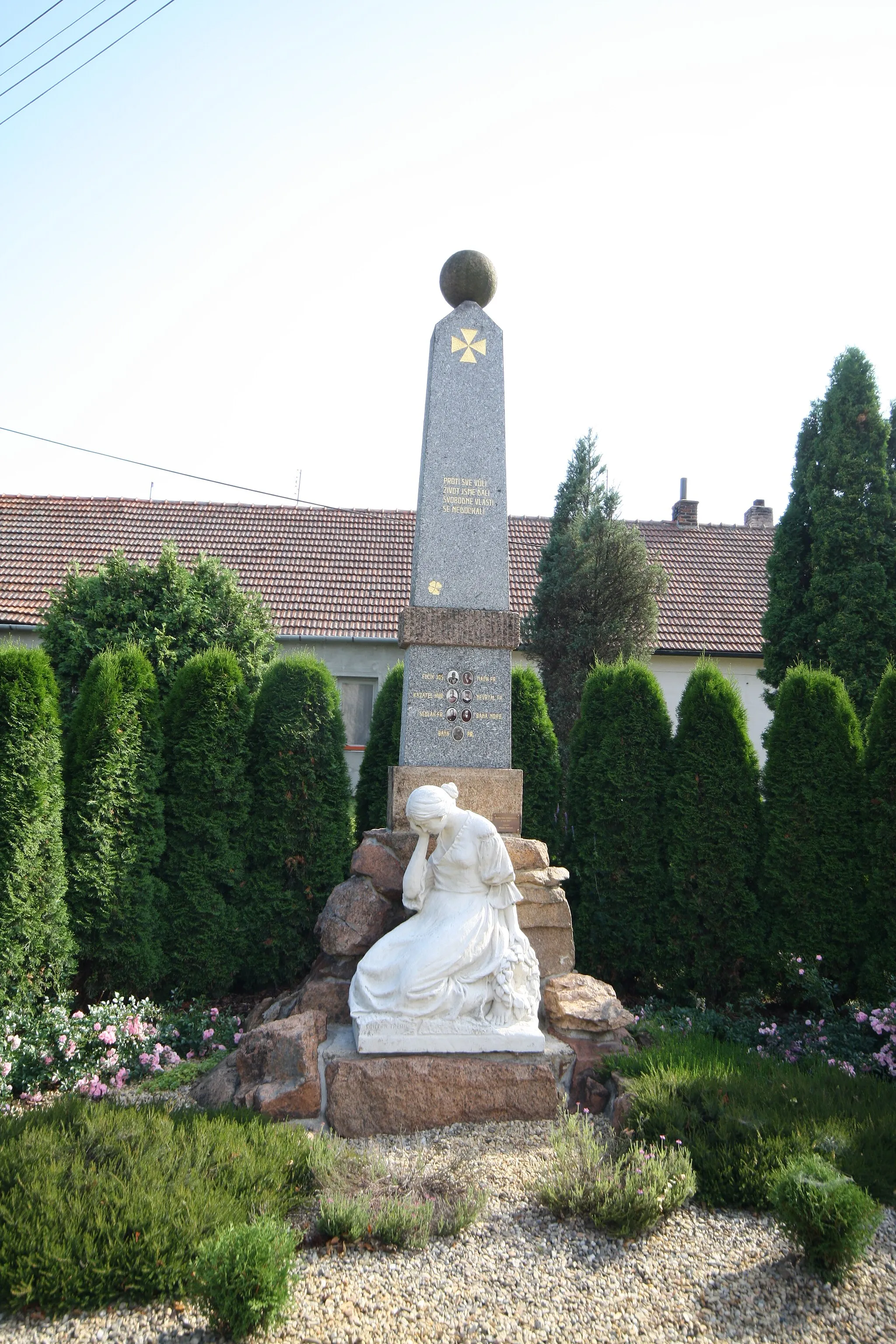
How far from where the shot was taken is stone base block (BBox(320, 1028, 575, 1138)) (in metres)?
4.24

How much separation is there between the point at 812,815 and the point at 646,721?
134 cm

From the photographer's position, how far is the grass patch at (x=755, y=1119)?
3.56 metres

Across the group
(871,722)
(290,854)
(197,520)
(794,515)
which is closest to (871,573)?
(794,515)

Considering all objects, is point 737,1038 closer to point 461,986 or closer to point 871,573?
point 461,986

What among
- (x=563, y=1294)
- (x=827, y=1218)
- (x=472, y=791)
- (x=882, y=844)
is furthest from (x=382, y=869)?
(x=882, y=844)

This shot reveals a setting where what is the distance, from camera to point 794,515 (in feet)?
36.0

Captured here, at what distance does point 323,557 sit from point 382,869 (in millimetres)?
10035

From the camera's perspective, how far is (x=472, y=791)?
5.55 metres

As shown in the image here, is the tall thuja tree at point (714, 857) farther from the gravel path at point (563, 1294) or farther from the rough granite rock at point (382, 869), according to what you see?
the gravel path at point (563, 1294)

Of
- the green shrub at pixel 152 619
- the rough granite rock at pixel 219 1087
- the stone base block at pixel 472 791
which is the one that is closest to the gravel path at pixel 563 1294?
the rough granite rock at pixel 219 1087

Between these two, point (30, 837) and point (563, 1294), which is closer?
point (563, 1294)

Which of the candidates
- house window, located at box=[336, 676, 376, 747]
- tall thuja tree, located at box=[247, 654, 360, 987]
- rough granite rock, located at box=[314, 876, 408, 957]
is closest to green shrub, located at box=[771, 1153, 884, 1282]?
rough granite rock, located at box=[314, 876, 408, 957]

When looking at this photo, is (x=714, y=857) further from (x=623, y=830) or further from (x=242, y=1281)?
(x=242, y=1281)

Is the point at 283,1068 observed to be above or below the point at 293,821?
below
